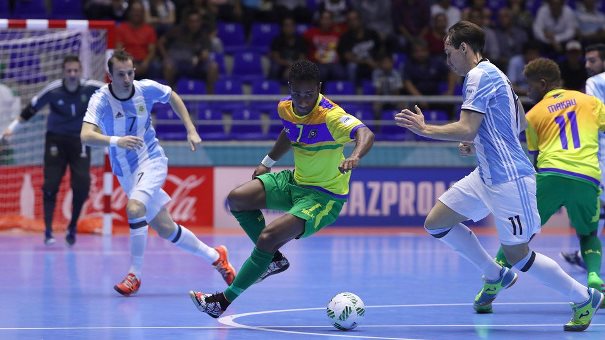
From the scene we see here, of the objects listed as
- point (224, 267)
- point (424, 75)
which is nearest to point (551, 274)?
point (224, 267)

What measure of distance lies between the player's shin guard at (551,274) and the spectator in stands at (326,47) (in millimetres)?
10433

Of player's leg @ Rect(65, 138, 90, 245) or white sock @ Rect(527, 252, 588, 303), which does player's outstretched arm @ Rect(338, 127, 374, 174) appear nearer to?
white sock @ Rect(527, 252, 588, 303)

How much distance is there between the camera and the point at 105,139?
8750 mm

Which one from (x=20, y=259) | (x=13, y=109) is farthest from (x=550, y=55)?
(x=20, y=259)

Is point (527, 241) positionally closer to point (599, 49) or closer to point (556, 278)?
point (556, 278)

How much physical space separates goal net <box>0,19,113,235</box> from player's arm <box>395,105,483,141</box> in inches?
354

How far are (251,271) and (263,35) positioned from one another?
1135 centimetres

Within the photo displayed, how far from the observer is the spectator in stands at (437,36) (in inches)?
722

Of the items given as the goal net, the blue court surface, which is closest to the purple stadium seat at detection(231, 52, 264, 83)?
the goal net

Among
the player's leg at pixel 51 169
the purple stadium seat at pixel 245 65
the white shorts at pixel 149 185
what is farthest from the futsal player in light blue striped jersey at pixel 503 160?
the purple stadium seat at pixel 245 65

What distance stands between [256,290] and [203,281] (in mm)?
834

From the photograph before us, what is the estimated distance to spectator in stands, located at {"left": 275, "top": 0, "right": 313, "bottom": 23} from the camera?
18422mm

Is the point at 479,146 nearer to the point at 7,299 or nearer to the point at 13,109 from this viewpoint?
the point at 7,299

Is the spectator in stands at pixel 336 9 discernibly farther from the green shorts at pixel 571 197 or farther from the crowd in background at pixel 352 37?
the green shorts at pixel 571 197
